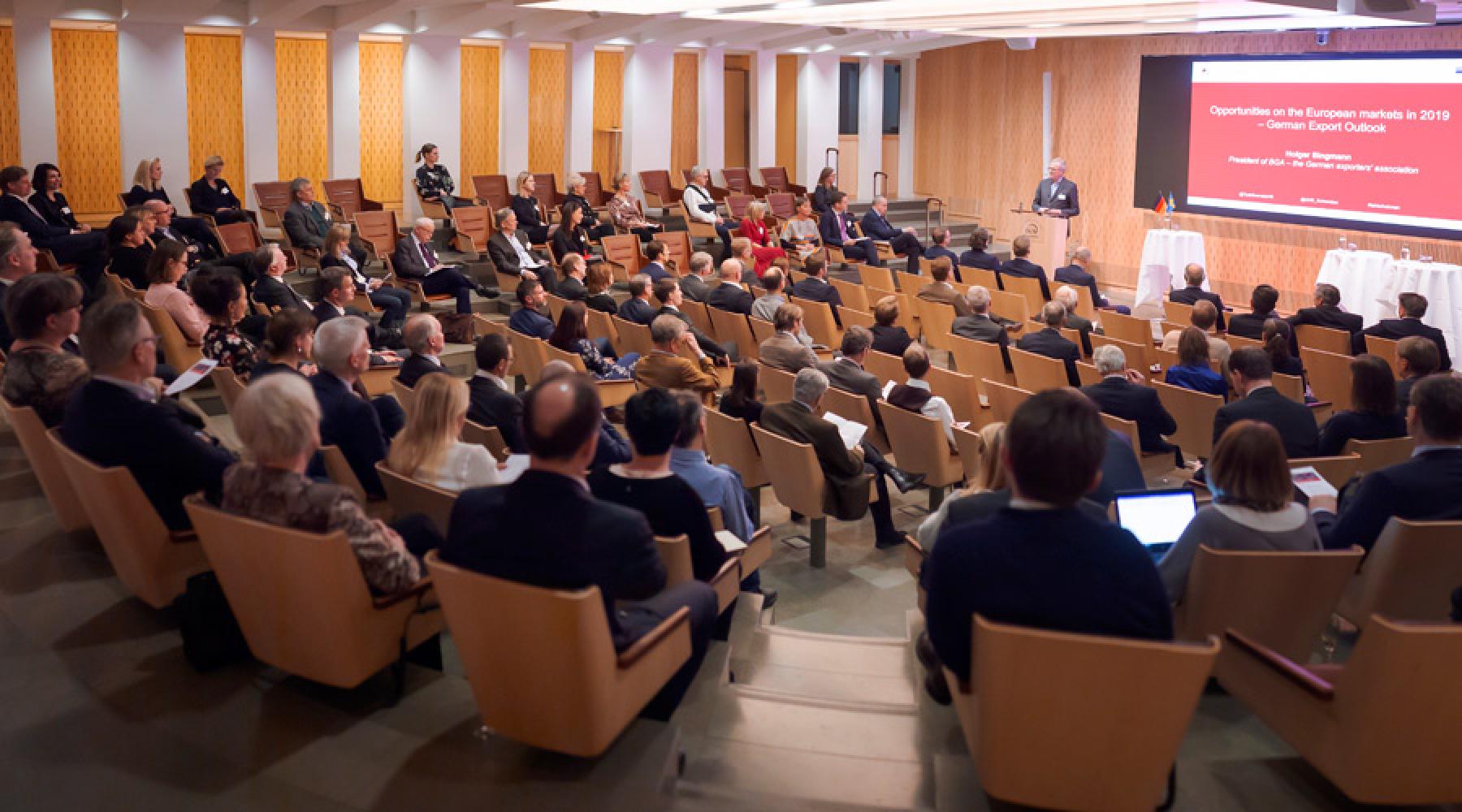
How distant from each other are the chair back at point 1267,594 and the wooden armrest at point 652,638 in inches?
60.4

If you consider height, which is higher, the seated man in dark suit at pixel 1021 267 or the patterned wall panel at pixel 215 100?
the patterned wall panel at pixel 215 100

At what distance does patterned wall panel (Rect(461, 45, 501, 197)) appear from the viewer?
58.6 ft

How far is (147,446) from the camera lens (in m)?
3.84

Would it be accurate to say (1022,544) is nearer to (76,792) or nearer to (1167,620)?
(1167,620)

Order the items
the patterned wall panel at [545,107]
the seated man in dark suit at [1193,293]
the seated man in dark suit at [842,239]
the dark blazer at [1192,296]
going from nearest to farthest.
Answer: the seated man in dark suit at [1193,293] → the dark blazer at [1192,296] → the seated man in dark suit at [842,239] → the patterned wall panel at [545,107]

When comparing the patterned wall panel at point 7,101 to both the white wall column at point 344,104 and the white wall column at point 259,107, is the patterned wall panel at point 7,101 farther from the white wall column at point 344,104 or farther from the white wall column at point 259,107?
the white wall column at point 344,104

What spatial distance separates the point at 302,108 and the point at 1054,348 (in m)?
12.8

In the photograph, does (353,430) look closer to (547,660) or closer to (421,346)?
(421,346)

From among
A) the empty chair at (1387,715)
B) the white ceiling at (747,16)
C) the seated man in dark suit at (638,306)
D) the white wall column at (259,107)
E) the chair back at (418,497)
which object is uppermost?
the white ceiling at (747,16)

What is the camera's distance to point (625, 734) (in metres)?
3.19

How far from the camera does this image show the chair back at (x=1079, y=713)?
253 cm

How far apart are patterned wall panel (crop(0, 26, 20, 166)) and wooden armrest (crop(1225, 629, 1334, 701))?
590 inches

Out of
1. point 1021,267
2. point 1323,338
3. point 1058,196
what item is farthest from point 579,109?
point 1323,338

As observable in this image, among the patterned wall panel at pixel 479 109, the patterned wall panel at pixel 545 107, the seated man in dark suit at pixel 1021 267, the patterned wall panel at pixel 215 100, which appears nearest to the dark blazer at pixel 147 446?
the seated man in dark suit at pixel 1021 267
